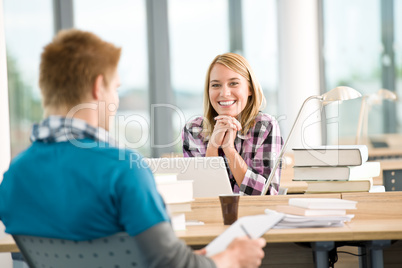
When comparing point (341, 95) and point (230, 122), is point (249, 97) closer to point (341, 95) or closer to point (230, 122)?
point (230, 122)

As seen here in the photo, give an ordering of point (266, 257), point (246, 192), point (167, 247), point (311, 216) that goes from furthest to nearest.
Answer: point (246, 192) → point (266, 257) → point (311, 216) → point (167, 247)

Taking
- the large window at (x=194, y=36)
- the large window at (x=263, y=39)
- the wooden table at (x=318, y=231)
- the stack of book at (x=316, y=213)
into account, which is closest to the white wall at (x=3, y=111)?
the wooden table at (x=318, y=231)

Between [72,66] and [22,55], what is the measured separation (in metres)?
5.96

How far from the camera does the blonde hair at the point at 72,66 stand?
1.30m

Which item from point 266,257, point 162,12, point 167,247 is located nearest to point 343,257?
point 266,257

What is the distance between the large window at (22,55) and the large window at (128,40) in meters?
0.47

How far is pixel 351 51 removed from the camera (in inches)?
290

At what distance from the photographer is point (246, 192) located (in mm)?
2568

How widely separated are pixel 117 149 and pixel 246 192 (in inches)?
53.6

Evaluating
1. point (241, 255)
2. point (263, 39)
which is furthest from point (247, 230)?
point (263, 39)

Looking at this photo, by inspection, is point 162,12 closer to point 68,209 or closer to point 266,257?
point 266,257

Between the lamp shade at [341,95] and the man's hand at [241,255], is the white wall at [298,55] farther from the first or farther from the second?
the man's hand at [241,255]

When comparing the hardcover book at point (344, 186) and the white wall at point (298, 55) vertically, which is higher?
the white wall at point (298, 55)

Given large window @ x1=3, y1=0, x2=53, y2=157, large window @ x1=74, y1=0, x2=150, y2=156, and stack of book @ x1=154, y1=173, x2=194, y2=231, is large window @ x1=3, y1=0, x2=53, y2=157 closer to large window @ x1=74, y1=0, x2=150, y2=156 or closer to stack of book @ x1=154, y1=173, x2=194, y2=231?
large window @ x1=74, y1=0, x2=150, y2=156
